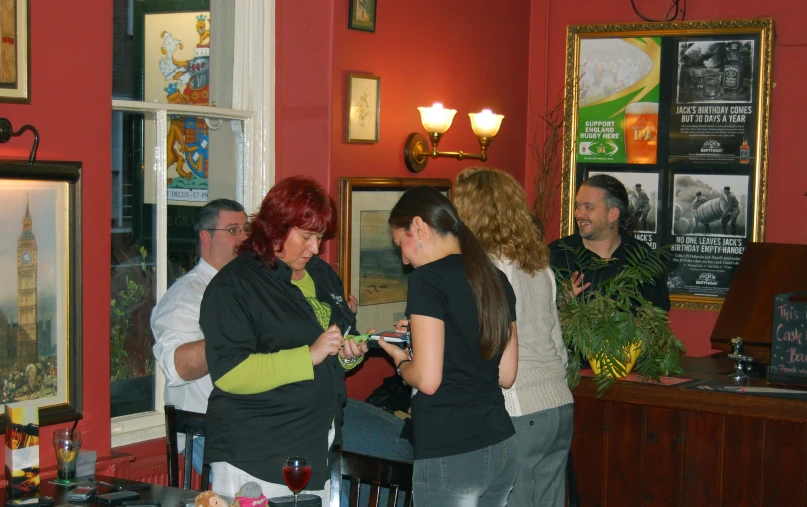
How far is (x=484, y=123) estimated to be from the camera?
16.7ft

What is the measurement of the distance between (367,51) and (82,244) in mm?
1813

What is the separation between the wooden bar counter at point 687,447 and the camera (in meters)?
3.74

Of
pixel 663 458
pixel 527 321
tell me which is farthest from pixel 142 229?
pixel 663 458

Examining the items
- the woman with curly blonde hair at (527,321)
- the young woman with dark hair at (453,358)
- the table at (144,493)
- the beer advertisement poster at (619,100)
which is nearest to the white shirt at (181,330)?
the table at (144,493)

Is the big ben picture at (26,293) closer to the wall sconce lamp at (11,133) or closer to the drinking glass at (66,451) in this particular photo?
the wall sconce lamp at (11,133)

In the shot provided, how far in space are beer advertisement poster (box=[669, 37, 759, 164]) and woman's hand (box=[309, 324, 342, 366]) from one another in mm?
3648

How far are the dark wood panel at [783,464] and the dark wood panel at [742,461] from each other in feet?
0.08

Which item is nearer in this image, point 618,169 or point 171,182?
point 171,182

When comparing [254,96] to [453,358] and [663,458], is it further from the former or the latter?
[663,458]

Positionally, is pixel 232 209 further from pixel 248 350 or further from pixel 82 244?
pixel 248 350

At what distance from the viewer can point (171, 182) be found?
12.6 feet

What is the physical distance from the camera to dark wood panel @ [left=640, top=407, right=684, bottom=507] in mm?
3891

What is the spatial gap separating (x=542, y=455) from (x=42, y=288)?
169cm

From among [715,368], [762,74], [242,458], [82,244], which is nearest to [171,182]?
[82,244]
